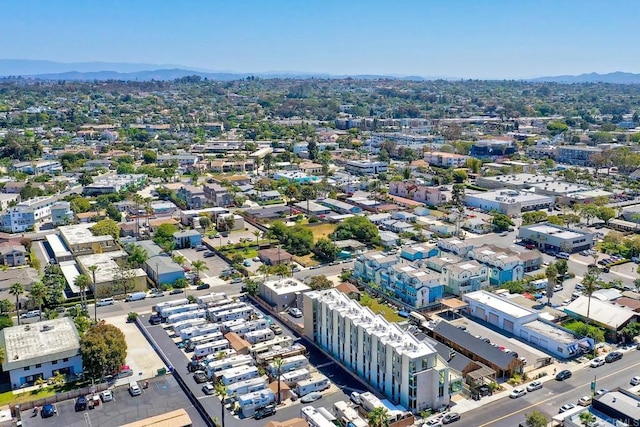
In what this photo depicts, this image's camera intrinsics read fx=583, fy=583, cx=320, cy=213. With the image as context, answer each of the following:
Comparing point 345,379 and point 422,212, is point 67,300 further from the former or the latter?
point 422,212

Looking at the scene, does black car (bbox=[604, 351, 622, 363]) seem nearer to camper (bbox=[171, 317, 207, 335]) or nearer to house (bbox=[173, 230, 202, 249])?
camper (bbox=[171, 317, 207, 335])

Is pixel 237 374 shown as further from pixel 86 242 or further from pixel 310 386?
pixel 86 242

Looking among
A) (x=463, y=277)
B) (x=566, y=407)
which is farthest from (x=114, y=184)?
(x=566, y=407)

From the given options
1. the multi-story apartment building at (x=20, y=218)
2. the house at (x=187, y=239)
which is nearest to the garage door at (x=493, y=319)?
the house at (x=187, y=239)

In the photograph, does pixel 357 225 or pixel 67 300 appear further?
pixel 357 225

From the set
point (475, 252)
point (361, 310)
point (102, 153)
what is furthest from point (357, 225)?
point (102, 153)

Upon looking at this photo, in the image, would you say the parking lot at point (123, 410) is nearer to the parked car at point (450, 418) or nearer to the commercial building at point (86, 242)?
the parked car at point (450, 418)
